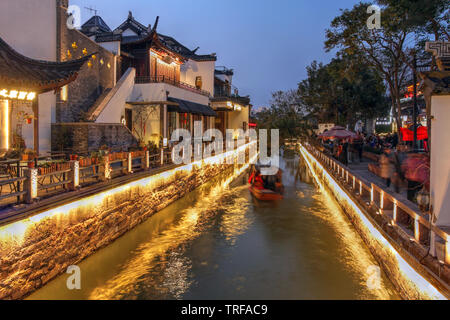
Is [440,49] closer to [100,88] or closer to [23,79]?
[23,79]

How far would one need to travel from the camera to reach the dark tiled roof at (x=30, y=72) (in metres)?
10.3

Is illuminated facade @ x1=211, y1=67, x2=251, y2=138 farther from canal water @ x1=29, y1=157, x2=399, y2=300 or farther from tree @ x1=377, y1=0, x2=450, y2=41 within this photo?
canal water @ x1=29, y1=157, x2=399, y2=300

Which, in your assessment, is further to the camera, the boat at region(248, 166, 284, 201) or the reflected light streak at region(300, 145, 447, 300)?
the boat at region(248, 166, 284, 201)

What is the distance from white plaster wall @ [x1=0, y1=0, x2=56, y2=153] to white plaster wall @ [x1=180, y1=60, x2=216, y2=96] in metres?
19.2

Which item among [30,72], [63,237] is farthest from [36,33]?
[63,237]

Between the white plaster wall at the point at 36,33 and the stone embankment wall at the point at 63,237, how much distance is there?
7.15 meters

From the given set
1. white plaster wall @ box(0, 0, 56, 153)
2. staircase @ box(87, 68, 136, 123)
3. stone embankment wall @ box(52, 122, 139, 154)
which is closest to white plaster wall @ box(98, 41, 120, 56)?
staircase @ box(87, 68, 136, 123)

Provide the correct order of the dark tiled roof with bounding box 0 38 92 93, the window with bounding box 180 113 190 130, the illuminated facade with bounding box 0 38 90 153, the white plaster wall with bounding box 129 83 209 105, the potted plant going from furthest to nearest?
the window with bounding box 180 113 190 130
the white plaster wall with bounding box 129 83 209 105
the potted plant
the illuminated facade with bounding box 0 38 90 153
the dark tiled roof with bounding box 0 38 92 93

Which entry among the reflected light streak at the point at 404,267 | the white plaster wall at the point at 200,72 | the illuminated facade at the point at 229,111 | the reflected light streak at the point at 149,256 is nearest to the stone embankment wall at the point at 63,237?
the reflected light streak at the point at 149,256

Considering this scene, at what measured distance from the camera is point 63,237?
8.77 metres

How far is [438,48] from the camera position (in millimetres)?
7387

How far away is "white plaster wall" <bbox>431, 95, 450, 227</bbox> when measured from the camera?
257 inches
